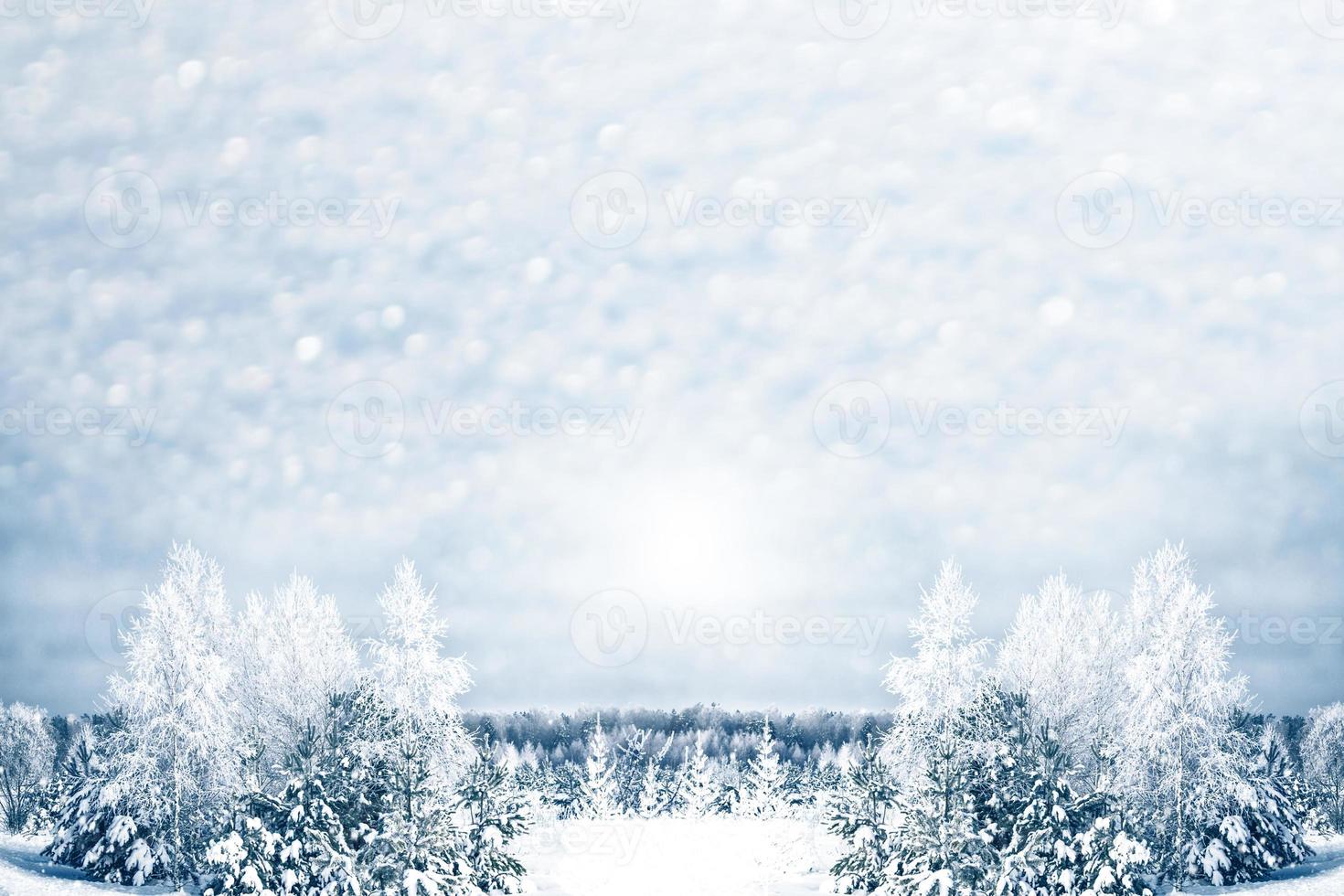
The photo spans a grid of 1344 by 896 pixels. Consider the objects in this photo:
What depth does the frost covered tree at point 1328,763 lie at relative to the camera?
8106 cm

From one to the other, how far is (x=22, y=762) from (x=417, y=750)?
175 ft

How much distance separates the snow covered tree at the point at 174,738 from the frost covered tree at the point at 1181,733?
3188 centimetres

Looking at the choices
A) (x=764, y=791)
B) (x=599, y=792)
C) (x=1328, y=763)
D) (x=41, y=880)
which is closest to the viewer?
(x=41, y=880)

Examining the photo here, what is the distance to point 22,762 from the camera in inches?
3221

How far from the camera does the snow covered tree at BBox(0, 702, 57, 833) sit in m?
73.5

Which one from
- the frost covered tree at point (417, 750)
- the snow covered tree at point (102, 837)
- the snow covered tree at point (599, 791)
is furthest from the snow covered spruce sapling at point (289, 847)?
the snow covered tree at point (599, 791)

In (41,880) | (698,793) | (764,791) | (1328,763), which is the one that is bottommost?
(41,880)

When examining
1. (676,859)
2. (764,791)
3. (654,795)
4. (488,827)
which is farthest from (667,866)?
(654,795)

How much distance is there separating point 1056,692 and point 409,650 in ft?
81.1

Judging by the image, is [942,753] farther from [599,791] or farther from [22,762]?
[22,762]

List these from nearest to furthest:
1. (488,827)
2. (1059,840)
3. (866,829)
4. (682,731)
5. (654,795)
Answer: (1059,840), (866,829), (488,827), (654,795), (682,731)

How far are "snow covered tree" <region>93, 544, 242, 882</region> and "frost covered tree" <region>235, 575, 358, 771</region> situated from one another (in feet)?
3.87

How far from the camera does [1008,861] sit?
34.2m

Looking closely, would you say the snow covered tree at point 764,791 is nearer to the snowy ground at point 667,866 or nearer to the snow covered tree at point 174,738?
the snowy ground at point 667,866
